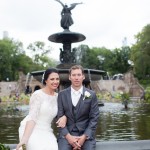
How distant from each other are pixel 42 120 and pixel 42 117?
0.03 meters

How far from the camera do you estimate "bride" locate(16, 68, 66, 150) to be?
4246 mm

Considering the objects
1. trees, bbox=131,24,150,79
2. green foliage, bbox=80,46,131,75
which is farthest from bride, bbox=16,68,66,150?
green foliage, bbox=80,46,131,75

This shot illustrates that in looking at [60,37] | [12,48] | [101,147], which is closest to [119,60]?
[12,48]

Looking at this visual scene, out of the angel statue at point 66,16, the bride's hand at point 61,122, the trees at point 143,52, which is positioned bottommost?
the bride's hand at point 61,122

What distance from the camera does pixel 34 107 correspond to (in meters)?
4.42

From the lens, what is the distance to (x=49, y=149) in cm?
421

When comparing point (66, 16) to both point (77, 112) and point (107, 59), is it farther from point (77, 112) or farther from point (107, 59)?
point (107, 59)

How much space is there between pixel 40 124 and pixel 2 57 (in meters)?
72.4

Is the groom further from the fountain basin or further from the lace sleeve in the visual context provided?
the fountain basin

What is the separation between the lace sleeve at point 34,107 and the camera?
4395 millimetres

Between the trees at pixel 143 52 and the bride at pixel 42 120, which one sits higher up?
the trees at pixel 143 52

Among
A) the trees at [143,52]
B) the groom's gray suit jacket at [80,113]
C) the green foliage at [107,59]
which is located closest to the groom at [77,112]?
the groom's gray suit jacket at [80,113]

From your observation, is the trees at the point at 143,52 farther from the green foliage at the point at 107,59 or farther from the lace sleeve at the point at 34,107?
the lace sleeve at the point at 34,107

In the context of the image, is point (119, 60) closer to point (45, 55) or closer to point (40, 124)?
point (45, 55)
